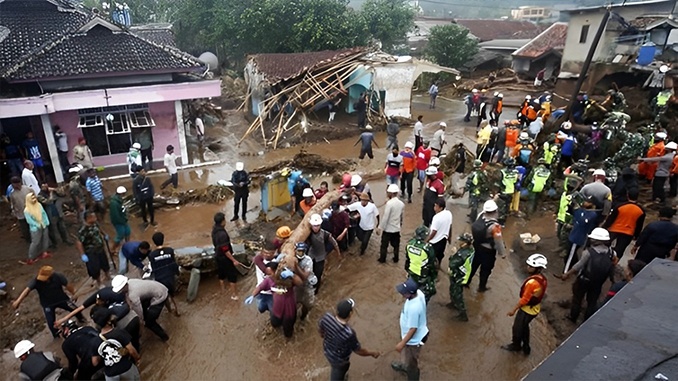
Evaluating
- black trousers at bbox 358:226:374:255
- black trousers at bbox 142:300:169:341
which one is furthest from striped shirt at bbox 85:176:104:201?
black trousers at bbox 358:226:374:255

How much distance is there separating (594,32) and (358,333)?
22.0m

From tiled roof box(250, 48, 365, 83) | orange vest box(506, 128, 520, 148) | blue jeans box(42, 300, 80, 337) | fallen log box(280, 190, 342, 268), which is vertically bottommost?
blue jeans box(42, 300, 80, 337)

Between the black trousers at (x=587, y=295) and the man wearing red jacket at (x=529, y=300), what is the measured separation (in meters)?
1.05

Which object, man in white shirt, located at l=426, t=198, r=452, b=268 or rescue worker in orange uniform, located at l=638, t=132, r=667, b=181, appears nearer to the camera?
man in white shirt, located at l=426, t=198, r=452, b=268

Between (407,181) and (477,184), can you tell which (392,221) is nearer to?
(477,184)

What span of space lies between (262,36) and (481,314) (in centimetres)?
2651

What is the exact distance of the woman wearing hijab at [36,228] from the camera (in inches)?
352

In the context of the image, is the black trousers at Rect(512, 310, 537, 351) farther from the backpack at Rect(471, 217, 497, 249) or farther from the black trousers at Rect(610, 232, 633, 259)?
the black trousers at Rect(610, 232, 633, 259)

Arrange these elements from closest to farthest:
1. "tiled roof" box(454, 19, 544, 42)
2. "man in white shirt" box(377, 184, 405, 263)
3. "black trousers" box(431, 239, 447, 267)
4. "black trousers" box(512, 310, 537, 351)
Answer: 1. "black trousers" box(512, 310, 537, 351)
2. "black trousers" box(431, 239, 447, 267)
3. "man in white shirt" box(377, 184, 405, 263)
4. "tiled roof" box(454, 19, 544, 42)

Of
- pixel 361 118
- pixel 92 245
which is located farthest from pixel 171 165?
pixel 361 118

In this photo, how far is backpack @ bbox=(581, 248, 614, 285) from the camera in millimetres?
6426

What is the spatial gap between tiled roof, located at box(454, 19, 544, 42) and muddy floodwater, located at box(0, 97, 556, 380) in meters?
38.1

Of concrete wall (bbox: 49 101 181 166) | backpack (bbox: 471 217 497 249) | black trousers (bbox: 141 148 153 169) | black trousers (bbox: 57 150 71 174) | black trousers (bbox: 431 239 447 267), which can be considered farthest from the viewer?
black trousers (bbox: 141 148 153 169)

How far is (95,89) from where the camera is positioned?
14664 mm
